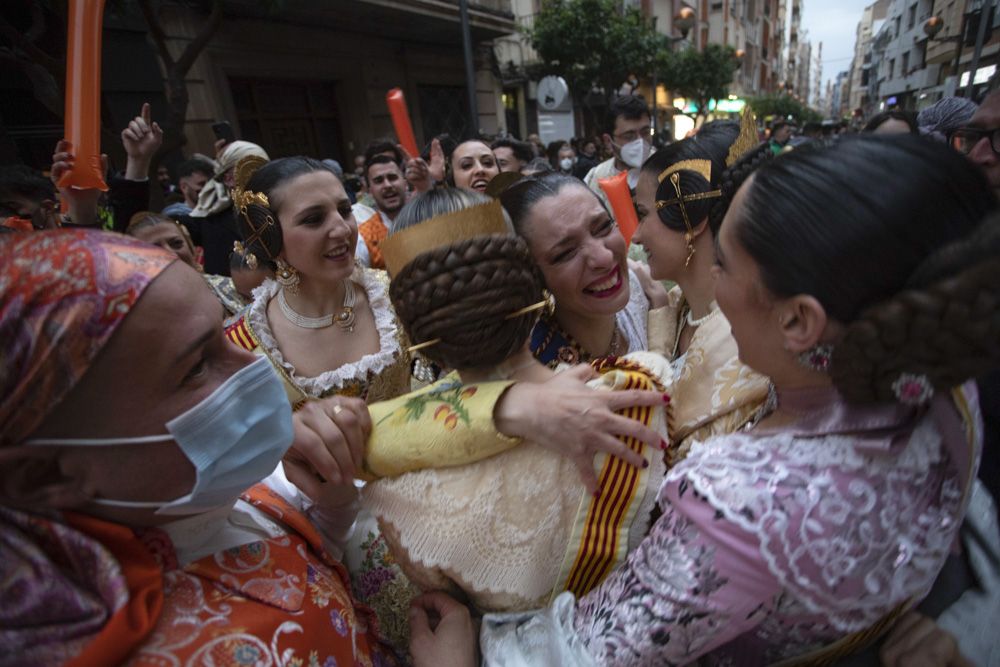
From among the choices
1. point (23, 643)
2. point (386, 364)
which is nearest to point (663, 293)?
point (386, 364)

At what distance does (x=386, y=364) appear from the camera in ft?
7.33

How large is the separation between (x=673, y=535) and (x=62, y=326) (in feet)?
3.43

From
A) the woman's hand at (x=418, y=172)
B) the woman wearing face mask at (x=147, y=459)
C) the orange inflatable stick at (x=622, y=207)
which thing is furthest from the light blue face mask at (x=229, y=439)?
the woman's hand at (x=418, y=172)

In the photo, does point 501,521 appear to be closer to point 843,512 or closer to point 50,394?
point 843,512

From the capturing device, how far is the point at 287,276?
232cm

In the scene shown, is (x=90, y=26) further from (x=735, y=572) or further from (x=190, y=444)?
(x=735, y=572)

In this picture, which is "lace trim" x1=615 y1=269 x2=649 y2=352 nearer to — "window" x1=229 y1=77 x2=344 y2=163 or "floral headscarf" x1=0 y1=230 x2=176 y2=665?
"floral headscarf" x1=0 y1=230 x2=176 y2=665

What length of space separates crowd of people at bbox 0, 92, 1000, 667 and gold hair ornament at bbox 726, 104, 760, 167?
0.89 meters

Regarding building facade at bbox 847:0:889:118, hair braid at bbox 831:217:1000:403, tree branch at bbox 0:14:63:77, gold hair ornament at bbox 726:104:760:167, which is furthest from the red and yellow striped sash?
building facade at bbox 847:0:889:118

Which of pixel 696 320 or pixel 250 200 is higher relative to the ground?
pixel 250 200

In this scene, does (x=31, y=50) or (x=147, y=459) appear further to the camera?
(x=31, y=50)

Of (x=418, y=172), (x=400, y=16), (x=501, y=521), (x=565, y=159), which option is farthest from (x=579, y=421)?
(x=400, y=16)

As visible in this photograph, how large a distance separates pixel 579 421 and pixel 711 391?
Answer: 583mm

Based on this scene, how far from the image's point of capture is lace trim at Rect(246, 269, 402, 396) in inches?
84.4
